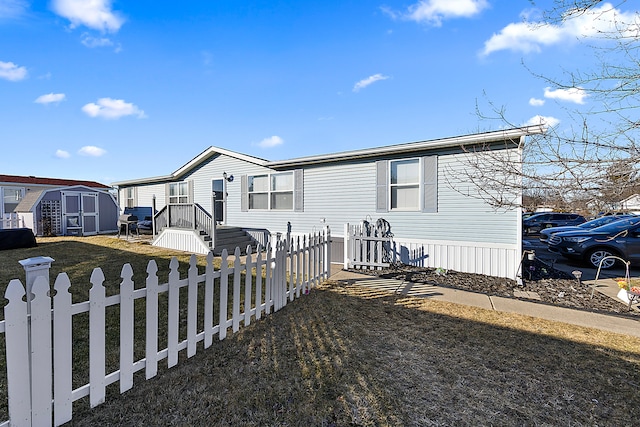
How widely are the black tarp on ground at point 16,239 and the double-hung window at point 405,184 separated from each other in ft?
45.6

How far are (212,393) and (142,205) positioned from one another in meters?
17.1

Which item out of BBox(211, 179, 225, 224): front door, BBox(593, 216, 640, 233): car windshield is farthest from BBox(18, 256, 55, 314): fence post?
BBox(593, 216, 640, 233): car windshield

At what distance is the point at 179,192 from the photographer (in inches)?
553

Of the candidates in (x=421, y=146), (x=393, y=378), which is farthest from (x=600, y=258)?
(x=393, y=378)

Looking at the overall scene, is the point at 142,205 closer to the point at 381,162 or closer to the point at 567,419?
the point at 381,162

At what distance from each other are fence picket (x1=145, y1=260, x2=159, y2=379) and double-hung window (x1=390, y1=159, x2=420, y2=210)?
268 inches

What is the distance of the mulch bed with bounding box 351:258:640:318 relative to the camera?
493 centimetres

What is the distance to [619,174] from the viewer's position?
11.9 ft

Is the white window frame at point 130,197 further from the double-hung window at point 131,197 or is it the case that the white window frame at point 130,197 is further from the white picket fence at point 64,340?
the white picket fence at point 64,340

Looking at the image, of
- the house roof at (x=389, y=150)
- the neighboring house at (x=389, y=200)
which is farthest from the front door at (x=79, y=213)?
the house roof at (x=389, y=150)

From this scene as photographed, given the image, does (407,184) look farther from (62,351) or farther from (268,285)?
(62,351)

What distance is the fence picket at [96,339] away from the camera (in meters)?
2.07

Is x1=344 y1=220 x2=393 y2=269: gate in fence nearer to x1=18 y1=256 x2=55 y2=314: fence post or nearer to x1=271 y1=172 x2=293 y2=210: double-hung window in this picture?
x1=271 y1=172 x2=293 y2=210: double-hung window

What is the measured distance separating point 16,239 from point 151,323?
1318 centimetres
